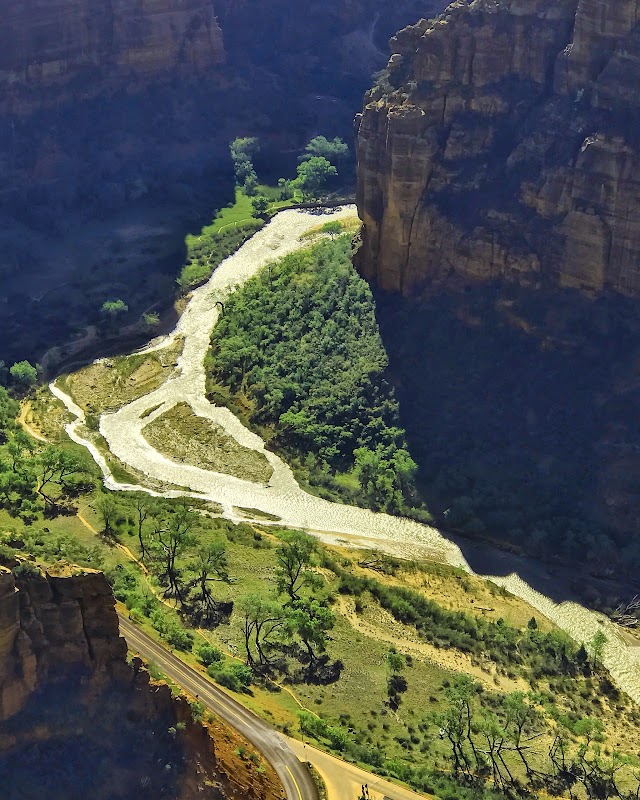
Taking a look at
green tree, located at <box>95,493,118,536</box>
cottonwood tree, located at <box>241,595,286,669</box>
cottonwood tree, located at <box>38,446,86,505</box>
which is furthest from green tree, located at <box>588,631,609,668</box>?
cottonwood tree, located at <box>38,446,86,505</box>

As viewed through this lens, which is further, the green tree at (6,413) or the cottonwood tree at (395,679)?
the green tree at (6,413)

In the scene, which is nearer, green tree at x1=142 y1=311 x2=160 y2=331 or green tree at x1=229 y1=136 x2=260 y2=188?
green tree at x1=142 y1=311 x2=160 y2=331

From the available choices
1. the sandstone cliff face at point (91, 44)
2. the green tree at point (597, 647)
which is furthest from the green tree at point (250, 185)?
the green tree at point (597, 647)

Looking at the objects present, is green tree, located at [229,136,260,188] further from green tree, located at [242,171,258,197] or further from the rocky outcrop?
the rocky outcrop

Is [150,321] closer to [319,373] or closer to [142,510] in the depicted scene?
[319,373]

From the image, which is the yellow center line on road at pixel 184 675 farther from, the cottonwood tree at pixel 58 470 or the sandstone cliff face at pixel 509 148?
the sandstone cliff face at pixel 509 148
